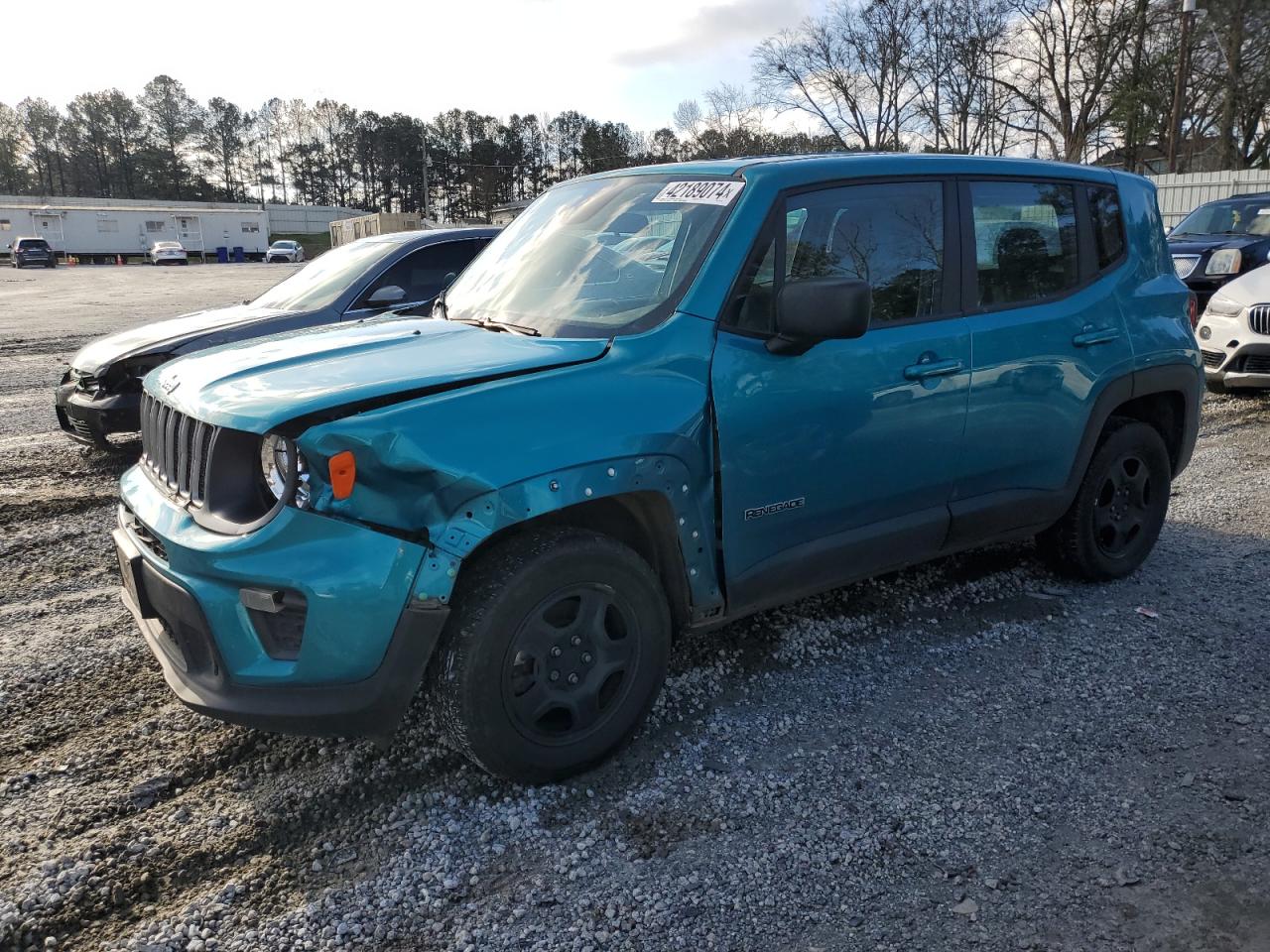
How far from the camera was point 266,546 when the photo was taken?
2.46 meters

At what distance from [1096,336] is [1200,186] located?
24762 mm

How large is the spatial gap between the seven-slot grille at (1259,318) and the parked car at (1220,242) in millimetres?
2178

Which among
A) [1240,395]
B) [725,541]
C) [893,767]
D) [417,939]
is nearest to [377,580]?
[417,939]

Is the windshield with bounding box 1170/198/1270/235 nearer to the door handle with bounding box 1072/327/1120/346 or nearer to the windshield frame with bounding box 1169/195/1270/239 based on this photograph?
the windshield frame with bounding box 1169/195/1270/239

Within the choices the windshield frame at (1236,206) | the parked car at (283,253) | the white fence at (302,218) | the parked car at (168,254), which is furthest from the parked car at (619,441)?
the white fence at (302,218)

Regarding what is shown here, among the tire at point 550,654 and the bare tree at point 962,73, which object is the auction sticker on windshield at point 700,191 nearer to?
the tire at point 550,654

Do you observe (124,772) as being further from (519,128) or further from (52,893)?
(519,128)

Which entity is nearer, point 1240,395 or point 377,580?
point 377,580

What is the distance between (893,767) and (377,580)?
5.84 feet

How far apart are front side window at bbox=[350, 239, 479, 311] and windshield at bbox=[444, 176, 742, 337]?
339 cm

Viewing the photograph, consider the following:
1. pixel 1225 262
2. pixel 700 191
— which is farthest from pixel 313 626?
pixel 1225 262

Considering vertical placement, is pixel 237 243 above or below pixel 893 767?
above

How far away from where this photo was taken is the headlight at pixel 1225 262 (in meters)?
10.5

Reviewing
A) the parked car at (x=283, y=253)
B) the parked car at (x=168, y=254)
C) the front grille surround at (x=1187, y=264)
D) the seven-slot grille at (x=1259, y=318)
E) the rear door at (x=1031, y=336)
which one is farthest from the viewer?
the parked car at (x=283, y=253)
